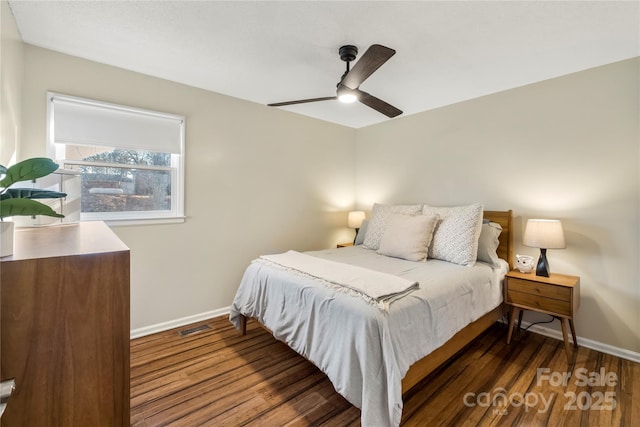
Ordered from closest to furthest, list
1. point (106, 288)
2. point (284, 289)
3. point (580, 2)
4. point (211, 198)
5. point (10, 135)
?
1. point (106, 288)
2. point (580, 2)
3. point (10, 135)
4. point (284, 289)
5. point (211, 198)

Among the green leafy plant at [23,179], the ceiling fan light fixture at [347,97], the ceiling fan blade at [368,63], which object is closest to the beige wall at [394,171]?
the green leafy plant at [23,179]

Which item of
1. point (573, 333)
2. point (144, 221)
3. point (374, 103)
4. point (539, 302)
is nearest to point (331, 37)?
point (374, 103)

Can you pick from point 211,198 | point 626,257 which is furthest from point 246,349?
point 626,257

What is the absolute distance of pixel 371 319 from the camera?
1480 mm

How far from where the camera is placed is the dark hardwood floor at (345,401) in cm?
164

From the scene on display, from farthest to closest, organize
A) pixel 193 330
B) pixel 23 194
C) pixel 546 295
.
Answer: pixel 193 330 → pixel 546 295 → pixel 23 194

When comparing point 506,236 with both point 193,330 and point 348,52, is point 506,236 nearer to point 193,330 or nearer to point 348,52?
point 348,52

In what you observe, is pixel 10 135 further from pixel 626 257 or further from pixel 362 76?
pixel 626 257

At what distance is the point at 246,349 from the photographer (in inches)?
93.4

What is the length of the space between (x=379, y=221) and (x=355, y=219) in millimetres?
780

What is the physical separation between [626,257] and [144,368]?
386cm

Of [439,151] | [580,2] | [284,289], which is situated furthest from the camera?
[439,151]

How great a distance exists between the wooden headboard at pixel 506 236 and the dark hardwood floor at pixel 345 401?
30.8 inches

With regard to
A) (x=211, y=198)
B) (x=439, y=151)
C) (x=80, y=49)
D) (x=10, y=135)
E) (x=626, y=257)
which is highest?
(x=80, y=49)
